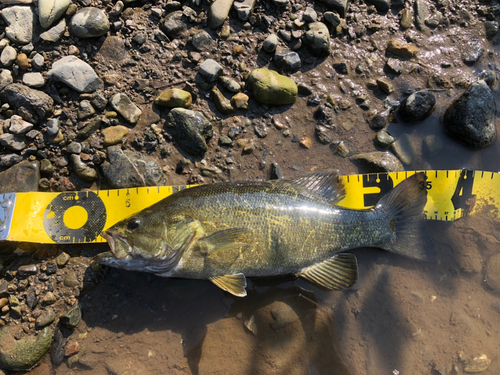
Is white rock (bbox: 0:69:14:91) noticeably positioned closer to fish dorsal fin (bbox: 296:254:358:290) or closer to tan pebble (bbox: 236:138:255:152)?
tan pebble (bbox: 236:138:255:152)

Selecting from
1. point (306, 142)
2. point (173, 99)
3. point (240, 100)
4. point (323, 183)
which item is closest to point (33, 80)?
point (173, 99)

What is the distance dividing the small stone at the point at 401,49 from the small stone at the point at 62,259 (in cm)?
517

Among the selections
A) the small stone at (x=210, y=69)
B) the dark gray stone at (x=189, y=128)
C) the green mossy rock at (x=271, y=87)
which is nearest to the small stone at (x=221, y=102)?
the small stone at (x=210, y=69)

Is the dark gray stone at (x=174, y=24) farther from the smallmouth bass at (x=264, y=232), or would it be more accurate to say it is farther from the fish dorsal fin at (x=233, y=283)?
the fish dorsal fin at (x=233, y=283)

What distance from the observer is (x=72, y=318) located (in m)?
3.44

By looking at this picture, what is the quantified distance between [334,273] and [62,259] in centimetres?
323

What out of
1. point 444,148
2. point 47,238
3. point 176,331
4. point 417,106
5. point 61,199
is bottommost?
point 176,331

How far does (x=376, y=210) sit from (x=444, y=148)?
5.03ft

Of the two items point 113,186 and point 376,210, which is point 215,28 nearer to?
point 113,186

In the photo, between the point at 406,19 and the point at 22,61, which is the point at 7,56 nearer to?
the point at 22,61

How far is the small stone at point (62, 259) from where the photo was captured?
3623 mm

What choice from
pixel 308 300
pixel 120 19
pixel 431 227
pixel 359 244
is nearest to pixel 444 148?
pixel 431 227

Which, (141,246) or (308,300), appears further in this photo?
(308,300)

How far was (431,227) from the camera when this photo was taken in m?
3.94
